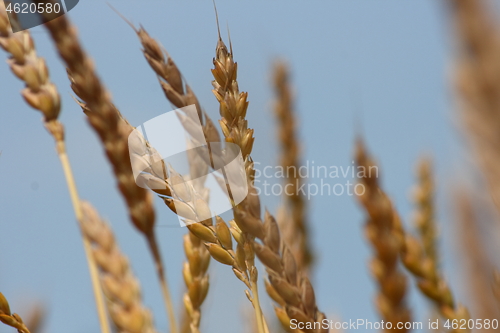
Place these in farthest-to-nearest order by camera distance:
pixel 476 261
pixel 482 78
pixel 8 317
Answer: pixel 476 261 < pixel 8 317 < pixel 482 78

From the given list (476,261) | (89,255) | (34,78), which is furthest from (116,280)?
(476,261)

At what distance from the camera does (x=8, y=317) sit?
634 mm

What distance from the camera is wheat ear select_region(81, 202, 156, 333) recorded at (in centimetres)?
68

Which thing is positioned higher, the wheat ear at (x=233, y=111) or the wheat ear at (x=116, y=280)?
the wheat ear at (x=233, y=111)

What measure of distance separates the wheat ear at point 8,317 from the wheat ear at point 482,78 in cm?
55

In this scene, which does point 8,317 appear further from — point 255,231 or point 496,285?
point 496,285

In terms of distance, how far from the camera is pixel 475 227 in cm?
102

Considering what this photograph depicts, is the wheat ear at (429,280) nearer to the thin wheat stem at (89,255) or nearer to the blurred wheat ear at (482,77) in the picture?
the blurred wheat ear at (482,77)

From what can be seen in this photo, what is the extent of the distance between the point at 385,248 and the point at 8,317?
1.73 ft

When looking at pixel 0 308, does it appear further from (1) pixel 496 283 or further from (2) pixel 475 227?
(2) pixel 475 227

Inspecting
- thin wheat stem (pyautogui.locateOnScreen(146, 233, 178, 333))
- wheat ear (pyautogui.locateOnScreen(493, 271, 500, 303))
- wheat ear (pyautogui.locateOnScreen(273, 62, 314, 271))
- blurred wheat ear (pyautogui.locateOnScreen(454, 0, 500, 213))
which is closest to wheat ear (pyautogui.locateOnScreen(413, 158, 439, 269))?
wheat ear (pyautogui.locateOnScreen(273, 62, 314, 271))

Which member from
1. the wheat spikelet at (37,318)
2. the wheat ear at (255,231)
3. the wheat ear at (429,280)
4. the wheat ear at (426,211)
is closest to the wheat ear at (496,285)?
the wheat ear at (429,280)

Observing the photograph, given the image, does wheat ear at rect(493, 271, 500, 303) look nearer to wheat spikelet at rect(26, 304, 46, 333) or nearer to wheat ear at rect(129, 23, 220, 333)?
wheat ear at rect(129, 23, 220, 333)

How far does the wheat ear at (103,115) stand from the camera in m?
0.77
